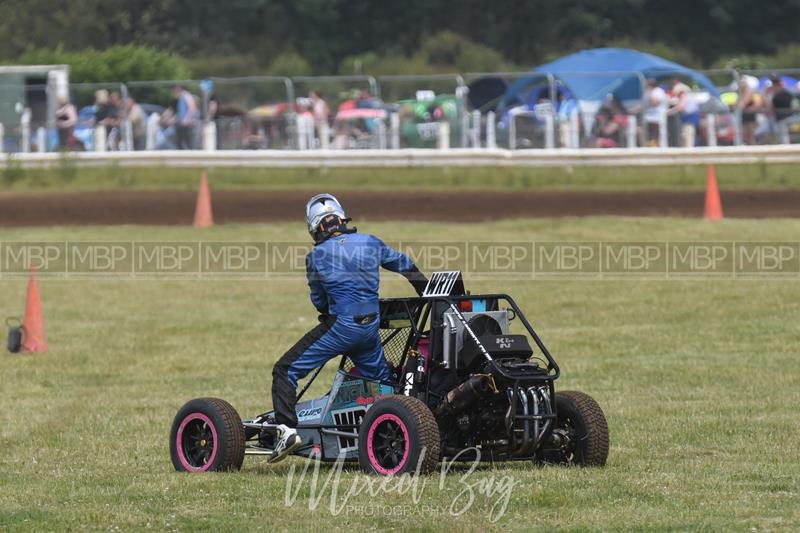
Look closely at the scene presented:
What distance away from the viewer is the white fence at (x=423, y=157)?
2916cm

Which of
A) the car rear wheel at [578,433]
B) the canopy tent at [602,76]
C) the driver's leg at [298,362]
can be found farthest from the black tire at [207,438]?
the canopy tent at [602,76]

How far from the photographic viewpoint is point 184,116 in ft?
103

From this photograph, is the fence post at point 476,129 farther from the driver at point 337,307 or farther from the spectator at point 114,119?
the driver at point 337,307

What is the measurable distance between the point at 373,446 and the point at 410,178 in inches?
878

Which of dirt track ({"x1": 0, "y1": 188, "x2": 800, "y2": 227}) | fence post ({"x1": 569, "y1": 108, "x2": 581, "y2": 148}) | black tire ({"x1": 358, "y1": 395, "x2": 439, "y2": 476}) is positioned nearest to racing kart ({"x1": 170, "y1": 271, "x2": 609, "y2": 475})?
black tire ({"x1": 358, "y1": 395, "x2": 439, "y2": 476})

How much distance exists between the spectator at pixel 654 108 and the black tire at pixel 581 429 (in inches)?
825

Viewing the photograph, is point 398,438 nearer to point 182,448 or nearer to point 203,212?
point 182,448

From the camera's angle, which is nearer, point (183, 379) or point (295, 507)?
point (295, 507)

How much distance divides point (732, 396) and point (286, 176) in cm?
1905

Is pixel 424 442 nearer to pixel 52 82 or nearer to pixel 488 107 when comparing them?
pixel 488 107

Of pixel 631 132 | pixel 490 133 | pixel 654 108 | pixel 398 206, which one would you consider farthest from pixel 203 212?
pixel 654 108

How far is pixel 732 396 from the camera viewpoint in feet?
42.7

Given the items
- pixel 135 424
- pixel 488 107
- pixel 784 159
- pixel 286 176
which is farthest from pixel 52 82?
pixel 135 424

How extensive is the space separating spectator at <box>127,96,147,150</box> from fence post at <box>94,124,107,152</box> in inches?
24.1
